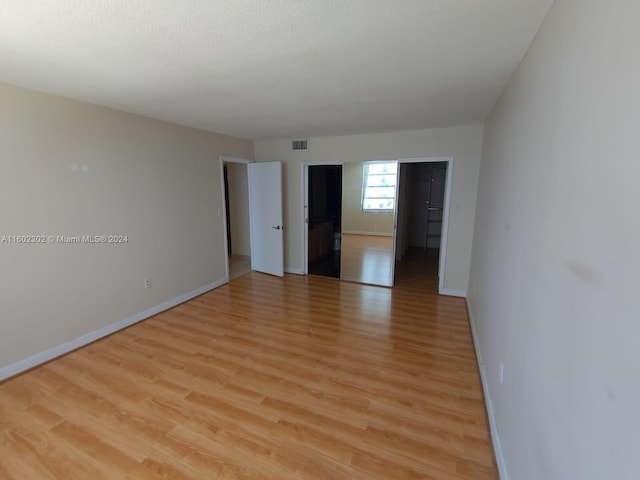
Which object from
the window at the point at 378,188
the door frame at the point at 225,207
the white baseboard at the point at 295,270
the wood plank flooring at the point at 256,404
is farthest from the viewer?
the window at the point at 378,188

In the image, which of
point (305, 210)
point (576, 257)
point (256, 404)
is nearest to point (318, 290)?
point (305, 210)

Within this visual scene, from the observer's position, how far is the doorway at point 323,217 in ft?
17.4

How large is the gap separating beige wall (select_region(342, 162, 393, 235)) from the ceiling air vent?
4.14 metres

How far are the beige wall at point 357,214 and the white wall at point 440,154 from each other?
13.5 feet

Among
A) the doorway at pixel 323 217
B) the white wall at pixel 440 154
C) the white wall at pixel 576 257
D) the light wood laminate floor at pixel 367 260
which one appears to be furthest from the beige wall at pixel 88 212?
the white wall at pixel 576 257

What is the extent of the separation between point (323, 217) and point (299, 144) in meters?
1.72

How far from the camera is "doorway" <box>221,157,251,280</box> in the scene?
592cm

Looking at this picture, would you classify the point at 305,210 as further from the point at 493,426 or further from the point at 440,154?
the point at 493,426

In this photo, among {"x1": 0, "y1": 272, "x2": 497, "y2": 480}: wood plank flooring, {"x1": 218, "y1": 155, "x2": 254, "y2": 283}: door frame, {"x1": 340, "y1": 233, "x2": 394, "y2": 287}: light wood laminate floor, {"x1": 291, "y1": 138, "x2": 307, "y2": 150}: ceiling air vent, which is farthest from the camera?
{"x1": 340, "y1": 233, "x2": 394, "y2": 287}: light wood laminate floor

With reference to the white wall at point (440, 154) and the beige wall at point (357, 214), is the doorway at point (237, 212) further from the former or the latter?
the beige wall at point (357, 214)

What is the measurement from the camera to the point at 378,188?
8.92 metres

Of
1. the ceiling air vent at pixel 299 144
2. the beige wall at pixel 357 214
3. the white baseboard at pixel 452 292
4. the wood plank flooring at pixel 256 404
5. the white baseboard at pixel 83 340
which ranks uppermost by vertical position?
the ceiling air vent at pixel 299 144

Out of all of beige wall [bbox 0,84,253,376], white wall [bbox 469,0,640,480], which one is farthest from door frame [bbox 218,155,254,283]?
white wall [bbox 469,0,640,480]

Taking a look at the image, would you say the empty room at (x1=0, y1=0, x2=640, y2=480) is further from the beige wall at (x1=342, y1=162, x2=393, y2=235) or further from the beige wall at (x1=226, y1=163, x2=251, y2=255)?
the beige wall at (x1=342, y1=162, x2=393, y2=235)
